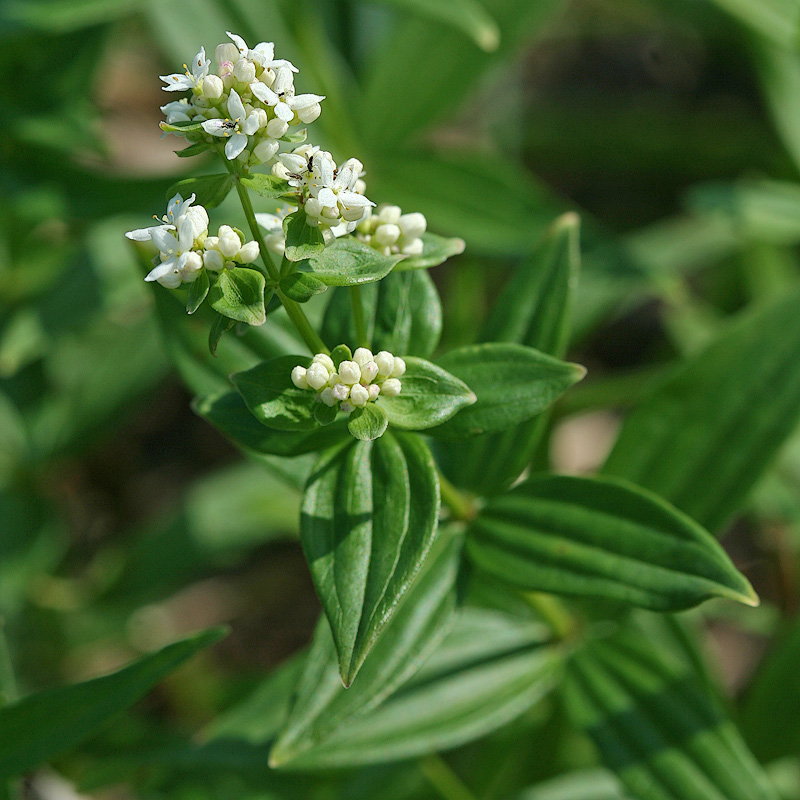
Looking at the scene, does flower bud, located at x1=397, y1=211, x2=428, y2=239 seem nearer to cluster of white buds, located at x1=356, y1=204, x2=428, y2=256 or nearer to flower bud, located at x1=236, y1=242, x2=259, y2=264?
cluster of white buds, located at x1=356, y1=204, x2=428, y2=256

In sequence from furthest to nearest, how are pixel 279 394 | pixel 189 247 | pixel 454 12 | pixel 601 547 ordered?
1. pixel 454 12
2. pixel 601 547
3. pixel 279 394
4. pixel 189 247

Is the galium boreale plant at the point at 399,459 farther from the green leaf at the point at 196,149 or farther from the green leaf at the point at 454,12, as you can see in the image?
the green leaf at the point at 454,12

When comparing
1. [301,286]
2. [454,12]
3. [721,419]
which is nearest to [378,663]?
[301,286]

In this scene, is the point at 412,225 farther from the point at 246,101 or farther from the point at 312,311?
the point at 312,311

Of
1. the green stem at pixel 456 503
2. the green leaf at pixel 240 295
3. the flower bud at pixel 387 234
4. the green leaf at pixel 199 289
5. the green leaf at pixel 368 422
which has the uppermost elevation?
the flower bud at pixel 387 234

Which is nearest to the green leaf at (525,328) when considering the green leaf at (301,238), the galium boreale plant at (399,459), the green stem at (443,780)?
the galium boreale plant at (399,459)

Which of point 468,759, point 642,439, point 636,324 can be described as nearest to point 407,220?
Answer: point 642,439

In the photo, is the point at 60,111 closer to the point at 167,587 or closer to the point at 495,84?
the point at 167,587
